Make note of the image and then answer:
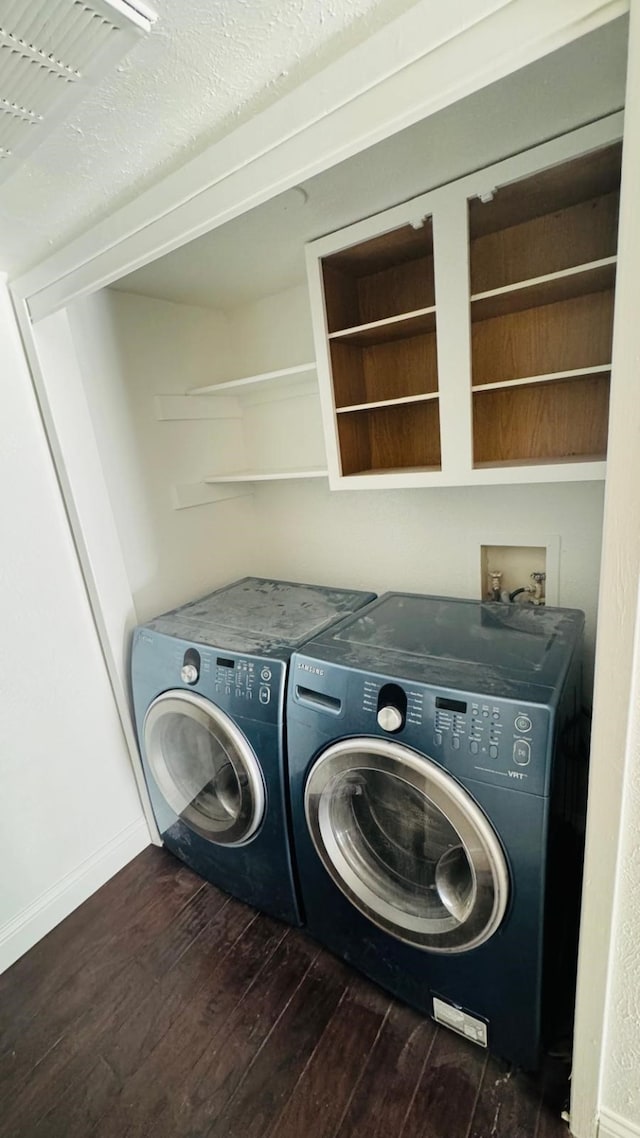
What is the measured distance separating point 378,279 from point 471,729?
57.5 inches

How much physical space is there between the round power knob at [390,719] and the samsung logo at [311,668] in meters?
0.21

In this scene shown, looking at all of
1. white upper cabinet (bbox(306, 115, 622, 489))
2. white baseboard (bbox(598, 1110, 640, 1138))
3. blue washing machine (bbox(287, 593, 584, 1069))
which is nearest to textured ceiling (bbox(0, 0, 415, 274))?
white upper cabinet (bbox(306, 115, 622, 489))

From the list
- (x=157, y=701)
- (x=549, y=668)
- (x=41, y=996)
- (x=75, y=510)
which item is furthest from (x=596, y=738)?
(x=41, y=996)

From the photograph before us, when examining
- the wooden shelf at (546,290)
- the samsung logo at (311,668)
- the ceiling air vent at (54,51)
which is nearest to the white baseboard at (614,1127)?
the samsung logo at (311,668)

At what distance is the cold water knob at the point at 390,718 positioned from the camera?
1.11 metres

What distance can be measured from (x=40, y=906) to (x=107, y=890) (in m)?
0.24

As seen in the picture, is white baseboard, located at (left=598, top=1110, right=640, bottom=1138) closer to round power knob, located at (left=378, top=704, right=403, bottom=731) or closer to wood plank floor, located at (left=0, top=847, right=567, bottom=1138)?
wood plank floor, located at (left=0, top=847, right=567, bottom=1138)

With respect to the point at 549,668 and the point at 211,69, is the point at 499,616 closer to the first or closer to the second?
the point at 549,668

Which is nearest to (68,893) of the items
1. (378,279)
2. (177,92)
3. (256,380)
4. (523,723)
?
(523,723)

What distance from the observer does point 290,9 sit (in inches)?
27.1

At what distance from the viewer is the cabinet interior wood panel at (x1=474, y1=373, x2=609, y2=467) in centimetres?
138

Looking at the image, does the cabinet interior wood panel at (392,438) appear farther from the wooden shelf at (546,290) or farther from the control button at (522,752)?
the control button at (522,752)

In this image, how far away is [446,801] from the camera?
1.07m

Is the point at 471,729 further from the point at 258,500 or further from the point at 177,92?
the point at 258,500
